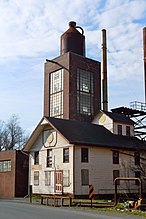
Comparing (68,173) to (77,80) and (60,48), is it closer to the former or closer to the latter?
(77,80)

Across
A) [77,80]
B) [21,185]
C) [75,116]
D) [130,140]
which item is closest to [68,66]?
[77,80]

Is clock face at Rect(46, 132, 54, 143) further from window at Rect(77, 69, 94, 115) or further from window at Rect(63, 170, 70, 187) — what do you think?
window at Rect(77, 69, 94, 115)

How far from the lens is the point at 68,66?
53062mm

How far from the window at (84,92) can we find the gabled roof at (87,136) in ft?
30.0

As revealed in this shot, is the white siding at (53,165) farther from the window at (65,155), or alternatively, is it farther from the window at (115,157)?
the window at (115,157)

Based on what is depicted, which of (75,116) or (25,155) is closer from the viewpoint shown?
(25,155)

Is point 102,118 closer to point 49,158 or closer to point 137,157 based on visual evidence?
point 137,157

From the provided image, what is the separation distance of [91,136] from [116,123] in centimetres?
634

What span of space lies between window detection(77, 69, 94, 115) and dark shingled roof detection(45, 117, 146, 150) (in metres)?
9.14

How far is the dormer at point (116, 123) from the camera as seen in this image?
147 feet

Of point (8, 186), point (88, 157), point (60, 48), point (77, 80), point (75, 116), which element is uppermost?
point (60, 48)

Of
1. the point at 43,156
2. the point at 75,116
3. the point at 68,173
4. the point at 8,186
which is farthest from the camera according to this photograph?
the point at 75,116

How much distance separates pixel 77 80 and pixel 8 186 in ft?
59.6

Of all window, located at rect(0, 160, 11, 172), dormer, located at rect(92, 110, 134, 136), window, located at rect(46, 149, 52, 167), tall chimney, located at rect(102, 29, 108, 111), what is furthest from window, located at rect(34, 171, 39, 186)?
tall chimney, located at rect(102, 29, 108, 111)
